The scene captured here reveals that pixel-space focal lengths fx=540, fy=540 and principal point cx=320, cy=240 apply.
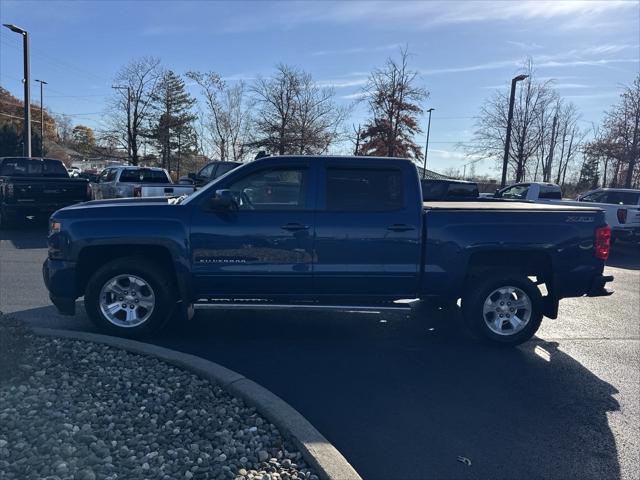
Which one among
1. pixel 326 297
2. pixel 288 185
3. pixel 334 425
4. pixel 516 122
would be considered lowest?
pixel 334 425

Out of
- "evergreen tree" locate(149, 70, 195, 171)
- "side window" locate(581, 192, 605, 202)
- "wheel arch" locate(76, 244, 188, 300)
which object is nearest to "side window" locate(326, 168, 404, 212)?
"wheel arch" locate(76, 244, 188, 300)

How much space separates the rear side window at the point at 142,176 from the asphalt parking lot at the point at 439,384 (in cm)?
905

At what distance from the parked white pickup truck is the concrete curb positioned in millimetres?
10381

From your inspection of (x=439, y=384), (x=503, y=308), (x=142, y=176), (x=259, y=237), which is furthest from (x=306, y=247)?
(x=142, y=176)

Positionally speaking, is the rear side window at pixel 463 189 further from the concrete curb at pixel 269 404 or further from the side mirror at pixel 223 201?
the concrete curb at pixel 269 404

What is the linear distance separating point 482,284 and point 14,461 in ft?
15.0

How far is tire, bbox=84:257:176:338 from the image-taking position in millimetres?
5602

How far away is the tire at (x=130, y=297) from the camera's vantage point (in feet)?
18.4

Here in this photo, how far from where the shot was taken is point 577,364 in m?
5.50

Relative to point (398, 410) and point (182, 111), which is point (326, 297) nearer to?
point (398, 410)

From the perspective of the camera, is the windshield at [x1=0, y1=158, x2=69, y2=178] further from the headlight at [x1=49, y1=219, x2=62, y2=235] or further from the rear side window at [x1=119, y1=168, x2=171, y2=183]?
the headlight at [x1=49, y1=219, x2=62, y2=235]

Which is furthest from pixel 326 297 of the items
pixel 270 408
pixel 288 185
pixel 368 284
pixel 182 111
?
pixel 182 111

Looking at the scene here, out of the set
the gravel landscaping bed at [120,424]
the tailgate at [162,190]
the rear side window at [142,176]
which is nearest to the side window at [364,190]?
the gravel landscaping bed at [120,424]

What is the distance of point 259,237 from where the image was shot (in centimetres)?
556
